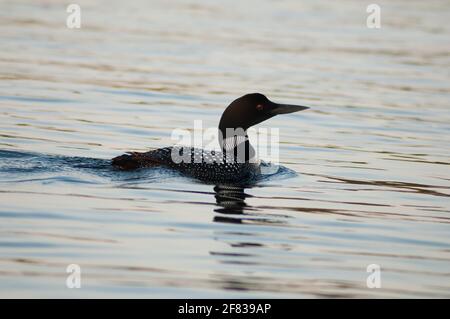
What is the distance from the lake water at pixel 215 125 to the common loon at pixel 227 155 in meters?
0.16

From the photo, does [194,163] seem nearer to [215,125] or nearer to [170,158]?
[170,158]

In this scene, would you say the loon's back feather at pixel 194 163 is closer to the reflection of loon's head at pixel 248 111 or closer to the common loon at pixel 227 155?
the common loon at pixel 227 155

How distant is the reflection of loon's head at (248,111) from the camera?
28.8ft

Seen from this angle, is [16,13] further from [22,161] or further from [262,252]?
[262,252]

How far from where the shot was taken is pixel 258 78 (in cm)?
1386

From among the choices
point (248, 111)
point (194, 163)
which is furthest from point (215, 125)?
point (194, 163)

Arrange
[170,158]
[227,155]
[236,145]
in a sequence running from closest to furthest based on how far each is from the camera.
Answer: [170,158] < [227,155] < [236,145]

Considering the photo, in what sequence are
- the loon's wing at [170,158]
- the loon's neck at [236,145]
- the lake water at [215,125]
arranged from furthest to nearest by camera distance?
the loon's neck at [236,145] < the loon's wing at [170,158] < the lake water at [215,125]

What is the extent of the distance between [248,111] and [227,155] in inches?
20.1

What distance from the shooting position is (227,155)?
8.61 m

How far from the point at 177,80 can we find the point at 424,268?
8139 mm

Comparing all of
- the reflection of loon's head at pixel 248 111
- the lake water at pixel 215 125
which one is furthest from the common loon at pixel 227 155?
the lake water at pixel 215 125
